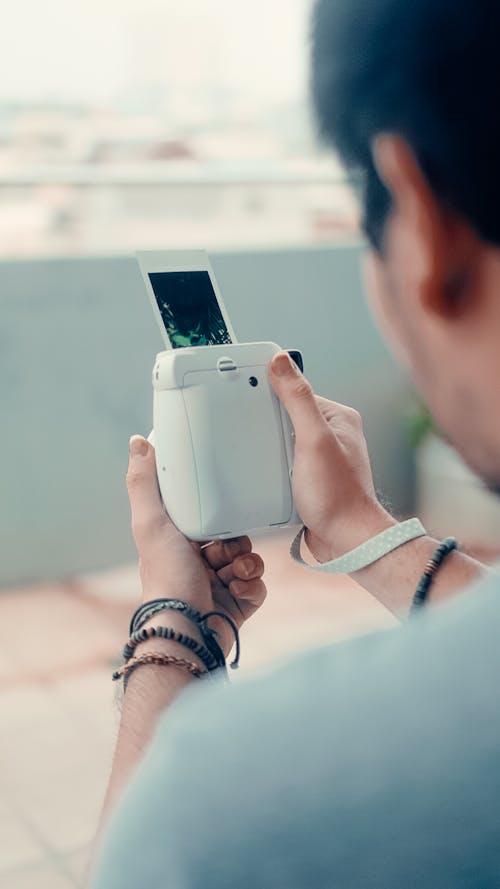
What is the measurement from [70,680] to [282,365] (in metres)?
1.43

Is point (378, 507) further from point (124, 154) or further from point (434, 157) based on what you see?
point (124, 154)

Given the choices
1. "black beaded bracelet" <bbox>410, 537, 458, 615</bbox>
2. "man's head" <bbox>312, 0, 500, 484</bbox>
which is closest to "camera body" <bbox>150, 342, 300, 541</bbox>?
"black beaded bracelet" <bbox>410, 537, 458, 615</bbox>

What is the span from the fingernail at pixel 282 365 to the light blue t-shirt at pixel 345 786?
0.44 metres

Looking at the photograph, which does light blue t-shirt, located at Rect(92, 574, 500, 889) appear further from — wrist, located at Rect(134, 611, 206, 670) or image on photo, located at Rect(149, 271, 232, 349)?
image on photo, located at Rect(149, 271, 232, 349)

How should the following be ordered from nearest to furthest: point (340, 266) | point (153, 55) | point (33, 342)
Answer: point (33, 342)
point (153, 55)
point (340, 266)

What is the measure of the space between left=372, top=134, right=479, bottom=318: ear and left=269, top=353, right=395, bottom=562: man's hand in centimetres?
35

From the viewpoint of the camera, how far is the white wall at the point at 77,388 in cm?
254

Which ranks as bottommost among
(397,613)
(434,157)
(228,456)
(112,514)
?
(112,514)

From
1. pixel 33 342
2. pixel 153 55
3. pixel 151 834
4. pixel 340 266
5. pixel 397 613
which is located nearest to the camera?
pixel 151 834

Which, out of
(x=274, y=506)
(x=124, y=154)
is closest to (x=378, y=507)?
(x=274, y=506)

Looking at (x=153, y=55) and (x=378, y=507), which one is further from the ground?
(x=153, y=55)

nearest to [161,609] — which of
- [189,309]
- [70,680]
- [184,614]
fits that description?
[184,614]

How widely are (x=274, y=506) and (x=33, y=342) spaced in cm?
186

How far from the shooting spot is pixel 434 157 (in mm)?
380
